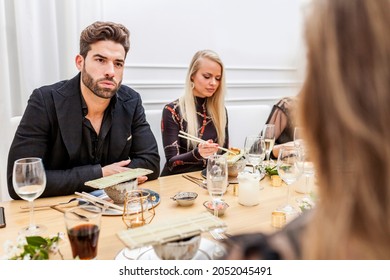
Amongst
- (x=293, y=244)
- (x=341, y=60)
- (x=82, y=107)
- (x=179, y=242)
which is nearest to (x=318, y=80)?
(x=341, y=60)

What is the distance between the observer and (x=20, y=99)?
6.72 ft

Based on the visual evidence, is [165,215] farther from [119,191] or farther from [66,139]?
[66,139]

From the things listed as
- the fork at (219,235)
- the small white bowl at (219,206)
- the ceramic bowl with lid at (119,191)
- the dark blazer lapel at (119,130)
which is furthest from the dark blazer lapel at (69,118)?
the fork at (219,235)

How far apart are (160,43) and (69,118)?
126 cm

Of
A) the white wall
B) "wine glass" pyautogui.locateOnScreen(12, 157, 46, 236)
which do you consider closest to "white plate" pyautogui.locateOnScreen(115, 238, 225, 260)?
"wine glass" pyautogui.locateOnScreen(12, 157, 46, 236)

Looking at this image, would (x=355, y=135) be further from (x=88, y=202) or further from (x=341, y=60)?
(x=88, y=202)

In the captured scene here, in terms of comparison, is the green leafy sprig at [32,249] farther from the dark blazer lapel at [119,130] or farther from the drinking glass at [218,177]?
the dark blazer lapel at [119,130]

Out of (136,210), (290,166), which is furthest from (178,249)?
(290,166)

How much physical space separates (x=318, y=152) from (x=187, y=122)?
5.72 ft

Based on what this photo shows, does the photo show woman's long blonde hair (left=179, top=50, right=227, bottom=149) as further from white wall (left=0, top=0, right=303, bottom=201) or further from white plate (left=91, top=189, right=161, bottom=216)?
white plate (left=91, top=189, right=161, bottom=216)

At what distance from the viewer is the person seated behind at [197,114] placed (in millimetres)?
2029

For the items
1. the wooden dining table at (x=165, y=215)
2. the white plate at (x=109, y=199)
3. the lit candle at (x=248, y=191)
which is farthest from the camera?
the lit candle at (x=248, y=191)

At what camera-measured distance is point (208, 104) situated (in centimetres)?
230

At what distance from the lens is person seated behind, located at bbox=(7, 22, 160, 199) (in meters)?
1.44
